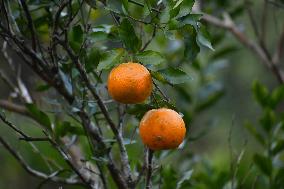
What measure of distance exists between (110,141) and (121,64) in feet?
1.27

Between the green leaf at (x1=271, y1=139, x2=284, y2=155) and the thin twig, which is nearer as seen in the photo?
the thin twig

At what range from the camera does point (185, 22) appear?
1154mm

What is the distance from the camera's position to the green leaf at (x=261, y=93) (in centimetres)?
206

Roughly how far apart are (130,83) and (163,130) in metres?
0.12

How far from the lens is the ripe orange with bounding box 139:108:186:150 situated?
1118mm

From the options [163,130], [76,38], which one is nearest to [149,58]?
[163,130]

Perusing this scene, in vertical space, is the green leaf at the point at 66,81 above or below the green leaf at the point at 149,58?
below

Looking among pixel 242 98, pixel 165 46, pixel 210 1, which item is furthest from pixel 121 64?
pixel 242 98

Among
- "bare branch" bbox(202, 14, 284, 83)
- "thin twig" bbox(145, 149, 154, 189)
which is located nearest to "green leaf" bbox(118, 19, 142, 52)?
"thin twig" bbox(145, 149, 154, 189)

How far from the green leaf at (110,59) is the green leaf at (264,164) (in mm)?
898

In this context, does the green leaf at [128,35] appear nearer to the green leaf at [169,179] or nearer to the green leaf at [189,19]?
the green leaf at [189,19]

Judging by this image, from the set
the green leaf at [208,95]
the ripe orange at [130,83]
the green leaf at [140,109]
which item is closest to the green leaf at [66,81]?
the green leaf at [140,109]

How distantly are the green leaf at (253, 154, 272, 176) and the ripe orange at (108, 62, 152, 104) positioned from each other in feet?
2.95

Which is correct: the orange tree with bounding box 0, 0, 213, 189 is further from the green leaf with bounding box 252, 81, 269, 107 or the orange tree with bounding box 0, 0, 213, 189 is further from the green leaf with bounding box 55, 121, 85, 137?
the green leaf with bounding box 252, 81, 269, 107
